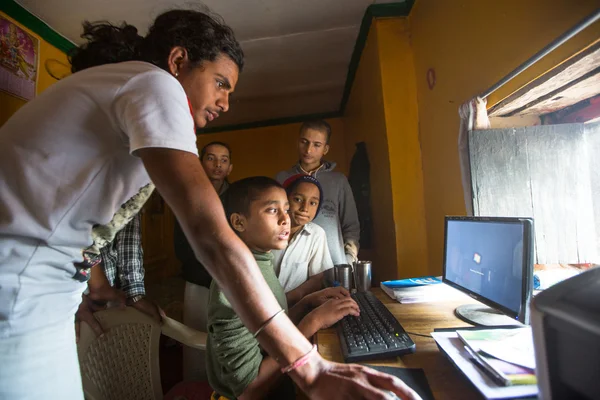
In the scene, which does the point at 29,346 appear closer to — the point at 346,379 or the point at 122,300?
the point at 346,379

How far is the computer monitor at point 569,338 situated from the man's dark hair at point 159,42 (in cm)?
79

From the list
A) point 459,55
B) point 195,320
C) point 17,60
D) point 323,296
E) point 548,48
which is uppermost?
Result: point 17,60

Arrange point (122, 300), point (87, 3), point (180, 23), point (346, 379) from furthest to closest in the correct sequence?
point (87, 3) < point (122, 300) < point (180, 23) < point (346, 379)

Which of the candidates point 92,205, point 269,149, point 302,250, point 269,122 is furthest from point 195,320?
point 269,122

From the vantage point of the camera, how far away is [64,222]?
570 millimetres

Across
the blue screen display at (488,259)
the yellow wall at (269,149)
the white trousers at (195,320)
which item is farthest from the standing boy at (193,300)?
the yellow wall at (269,149)

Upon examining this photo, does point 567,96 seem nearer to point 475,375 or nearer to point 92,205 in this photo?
point 475,375

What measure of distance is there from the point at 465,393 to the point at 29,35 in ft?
8.72

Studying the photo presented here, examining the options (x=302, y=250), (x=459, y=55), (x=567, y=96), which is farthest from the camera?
(x=302, y=250)

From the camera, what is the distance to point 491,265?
852 millimetres

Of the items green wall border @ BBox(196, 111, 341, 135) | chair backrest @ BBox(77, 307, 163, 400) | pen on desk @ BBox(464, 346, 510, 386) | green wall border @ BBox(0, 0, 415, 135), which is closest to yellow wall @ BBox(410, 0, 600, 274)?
green wall border @ BBox(0, 0, 415, 135)

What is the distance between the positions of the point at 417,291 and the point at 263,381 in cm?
66

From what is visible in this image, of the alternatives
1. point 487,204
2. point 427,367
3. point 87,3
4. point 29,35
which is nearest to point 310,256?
point 487,204

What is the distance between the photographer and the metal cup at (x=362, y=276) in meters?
1.35
